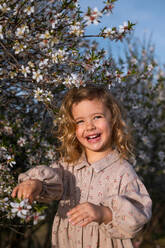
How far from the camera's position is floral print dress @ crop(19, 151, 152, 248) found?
1780mm

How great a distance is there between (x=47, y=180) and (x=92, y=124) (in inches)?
21.2

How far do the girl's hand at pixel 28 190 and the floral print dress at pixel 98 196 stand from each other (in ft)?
0.41

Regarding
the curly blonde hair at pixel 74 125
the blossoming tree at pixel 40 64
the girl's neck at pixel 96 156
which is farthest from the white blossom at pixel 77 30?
the girl's neck at pixel 96 156

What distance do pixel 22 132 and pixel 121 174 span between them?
1161mm

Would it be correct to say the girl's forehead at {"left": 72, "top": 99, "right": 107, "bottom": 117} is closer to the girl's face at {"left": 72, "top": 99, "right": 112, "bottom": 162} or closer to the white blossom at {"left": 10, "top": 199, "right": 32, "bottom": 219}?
the girl's face at {"left": 72, "top": 99, "right": 112, "bottom": 162}

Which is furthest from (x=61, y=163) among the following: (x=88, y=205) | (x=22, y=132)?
(x=88, y=205)

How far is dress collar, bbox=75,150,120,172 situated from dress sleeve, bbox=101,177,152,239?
36cm

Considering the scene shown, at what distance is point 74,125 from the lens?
2.40m

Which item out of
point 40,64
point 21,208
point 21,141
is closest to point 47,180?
point 21,208

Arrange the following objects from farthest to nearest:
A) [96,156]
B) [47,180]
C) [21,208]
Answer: [96,156] < [47,180] < [21,208]

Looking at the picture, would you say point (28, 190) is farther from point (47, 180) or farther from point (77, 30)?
point (77, 30)

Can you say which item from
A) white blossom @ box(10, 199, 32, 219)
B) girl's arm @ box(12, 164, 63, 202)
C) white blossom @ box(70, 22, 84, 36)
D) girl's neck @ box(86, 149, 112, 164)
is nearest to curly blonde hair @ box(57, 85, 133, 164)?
girl's neck @ box(86, 149, 112, 164)

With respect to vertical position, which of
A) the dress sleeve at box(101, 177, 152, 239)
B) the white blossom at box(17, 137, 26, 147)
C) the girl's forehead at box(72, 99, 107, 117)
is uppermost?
the girl's forehead at box(72, 99, 107, 117)

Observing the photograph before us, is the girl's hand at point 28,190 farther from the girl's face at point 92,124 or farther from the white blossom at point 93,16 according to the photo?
the white blossom at point 93,16
